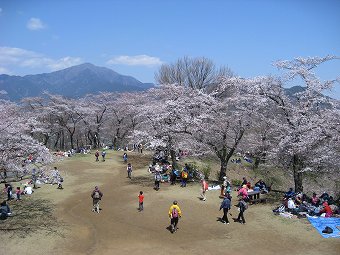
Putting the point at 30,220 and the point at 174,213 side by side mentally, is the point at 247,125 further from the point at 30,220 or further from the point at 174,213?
the point at 30,220

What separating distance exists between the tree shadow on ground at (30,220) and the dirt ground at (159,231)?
0.36m

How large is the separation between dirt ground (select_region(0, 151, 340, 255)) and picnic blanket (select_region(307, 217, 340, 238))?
331 millimetres

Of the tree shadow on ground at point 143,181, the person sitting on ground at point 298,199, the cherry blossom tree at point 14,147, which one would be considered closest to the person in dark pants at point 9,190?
the cherry blossom tree at point 14,147

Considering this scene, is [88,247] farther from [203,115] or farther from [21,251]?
[203,115]

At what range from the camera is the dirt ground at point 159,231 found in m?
15.4

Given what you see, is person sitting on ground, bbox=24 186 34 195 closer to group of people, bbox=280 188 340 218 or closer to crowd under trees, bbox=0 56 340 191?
crowd under trees, bbox=0 56 340 191

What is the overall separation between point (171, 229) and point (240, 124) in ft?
41.3

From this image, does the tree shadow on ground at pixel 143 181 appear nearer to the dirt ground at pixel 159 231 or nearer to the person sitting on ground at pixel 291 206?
the dirt ground at pixel 159 231

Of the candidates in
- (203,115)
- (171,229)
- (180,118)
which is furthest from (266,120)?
(171,229)

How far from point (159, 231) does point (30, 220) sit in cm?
787

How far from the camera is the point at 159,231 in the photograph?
17828 millimetres

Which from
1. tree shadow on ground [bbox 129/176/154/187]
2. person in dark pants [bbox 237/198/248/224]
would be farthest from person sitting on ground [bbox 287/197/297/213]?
tree shadow on ground [bbox 129/176/154/187]

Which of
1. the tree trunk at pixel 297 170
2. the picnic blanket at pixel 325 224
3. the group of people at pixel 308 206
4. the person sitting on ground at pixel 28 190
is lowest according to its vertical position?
the person sitting on ground at pixel 28 190

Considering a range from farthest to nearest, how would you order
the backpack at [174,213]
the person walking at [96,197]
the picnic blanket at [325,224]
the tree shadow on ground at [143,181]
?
the tree shadow on ground at [143,181] < the person walking at [96,197] < the backpack at [174,213] < the picnic blanket at [325,224]
